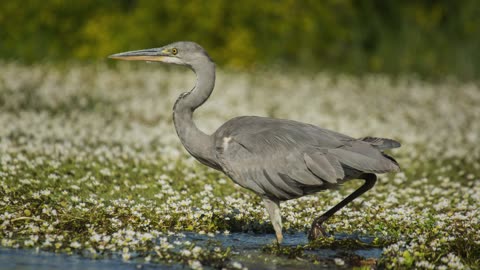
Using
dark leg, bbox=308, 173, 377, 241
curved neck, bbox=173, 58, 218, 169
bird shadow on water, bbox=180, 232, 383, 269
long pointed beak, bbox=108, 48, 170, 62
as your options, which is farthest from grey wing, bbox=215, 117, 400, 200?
long pointed beak, bbox=108, 48, 170, 62

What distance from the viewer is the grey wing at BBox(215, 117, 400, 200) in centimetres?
708

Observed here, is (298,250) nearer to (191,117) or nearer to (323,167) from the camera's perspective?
(323,167)

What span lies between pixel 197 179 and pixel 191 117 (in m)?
2.36

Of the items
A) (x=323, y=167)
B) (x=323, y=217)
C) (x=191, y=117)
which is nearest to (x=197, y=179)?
(x=191, y=117)

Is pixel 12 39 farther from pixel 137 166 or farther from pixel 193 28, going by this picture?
pixel 137 166

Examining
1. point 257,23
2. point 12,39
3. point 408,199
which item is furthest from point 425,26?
point 408,199

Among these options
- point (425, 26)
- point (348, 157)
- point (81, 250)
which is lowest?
point (81, 250)

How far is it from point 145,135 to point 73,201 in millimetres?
4447

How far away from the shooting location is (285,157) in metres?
7.21

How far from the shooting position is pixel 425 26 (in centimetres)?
2000

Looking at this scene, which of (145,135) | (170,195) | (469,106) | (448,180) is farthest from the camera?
(469,106)

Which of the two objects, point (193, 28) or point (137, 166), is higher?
point (193, 28)

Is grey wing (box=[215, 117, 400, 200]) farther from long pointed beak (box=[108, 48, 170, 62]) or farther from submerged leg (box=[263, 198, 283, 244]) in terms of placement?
long pointed beak (box=[108, 48, 170, 62])

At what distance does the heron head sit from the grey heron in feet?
1.05
